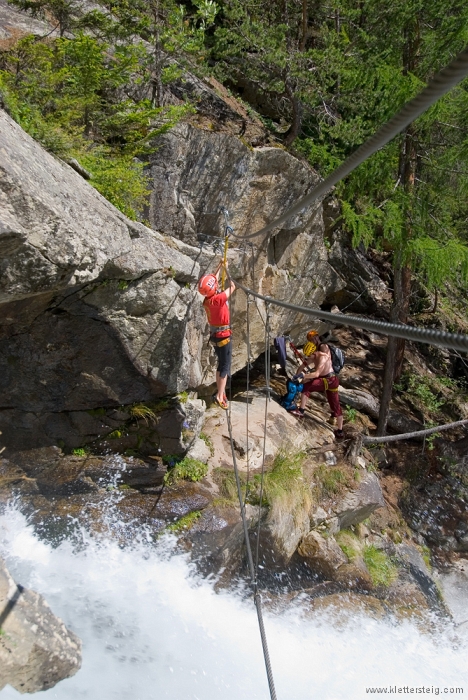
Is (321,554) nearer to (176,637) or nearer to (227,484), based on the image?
(227,484)

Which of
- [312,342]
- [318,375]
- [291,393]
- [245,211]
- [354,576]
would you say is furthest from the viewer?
[291,393]

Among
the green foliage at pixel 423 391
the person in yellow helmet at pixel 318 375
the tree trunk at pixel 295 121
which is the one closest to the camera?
the person in yellow helmet at pixel 318 375

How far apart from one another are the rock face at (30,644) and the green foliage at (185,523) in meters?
2.49

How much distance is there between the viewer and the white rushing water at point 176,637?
4910 millimetres

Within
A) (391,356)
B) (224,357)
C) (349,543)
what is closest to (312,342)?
(391,356)

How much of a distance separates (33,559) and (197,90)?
8782mm

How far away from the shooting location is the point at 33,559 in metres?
5.64

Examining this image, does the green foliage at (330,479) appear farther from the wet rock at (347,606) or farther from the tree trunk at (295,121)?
the tree trunk at (295,121)

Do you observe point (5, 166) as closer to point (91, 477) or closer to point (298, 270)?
point (91, 477)

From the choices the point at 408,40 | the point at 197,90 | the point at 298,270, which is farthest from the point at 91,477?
the point at 408,40

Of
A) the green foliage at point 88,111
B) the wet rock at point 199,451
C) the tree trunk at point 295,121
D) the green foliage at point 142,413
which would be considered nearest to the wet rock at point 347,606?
the wet rock at point 199,451

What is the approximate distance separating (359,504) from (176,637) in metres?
4.46

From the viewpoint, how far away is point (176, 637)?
17.5 ft

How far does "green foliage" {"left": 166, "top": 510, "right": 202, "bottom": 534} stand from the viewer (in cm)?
632
